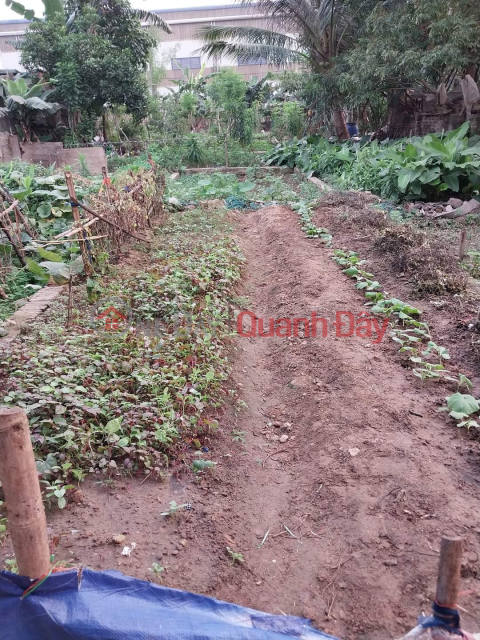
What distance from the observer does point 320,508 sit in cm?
277

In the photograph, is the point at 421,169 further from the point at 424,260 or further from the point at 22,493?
the point at 22,493

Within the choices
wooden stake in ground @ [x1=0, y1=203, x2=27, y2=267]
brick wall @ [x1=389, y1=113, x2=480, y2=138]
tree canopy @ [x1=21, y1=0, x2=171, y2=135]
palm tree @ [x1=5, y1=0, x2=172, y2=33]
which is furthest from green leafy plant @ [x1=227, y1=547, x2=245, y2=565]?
palm tree @ [x1=5, y1=0, x2=172, y2=33]

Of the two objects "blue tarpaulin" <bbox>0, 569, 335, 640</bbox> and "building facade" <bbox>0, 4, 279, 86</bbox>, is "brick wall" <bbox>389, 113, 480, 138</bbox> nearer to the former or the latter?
"blue tarpaulin" <bbox>0, 569, 335, 640</bbox>

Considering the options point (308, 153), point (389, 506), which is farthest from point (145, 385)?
point (308, 153)

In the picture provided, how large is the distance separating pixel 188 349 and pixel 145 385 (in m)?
0.68

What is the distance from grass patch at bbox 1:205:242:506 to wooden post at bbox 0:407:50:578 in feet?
3.38

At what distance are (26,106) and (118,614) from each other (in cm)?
1610

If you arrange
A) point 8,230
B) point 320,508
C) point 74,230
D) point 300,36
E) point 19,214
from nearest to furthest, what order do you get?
point 320,508 → point 74,230 → point 8,230 → point 19,214 → point 300,36

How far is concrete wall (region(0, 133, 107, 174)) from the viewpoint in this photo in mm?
14023

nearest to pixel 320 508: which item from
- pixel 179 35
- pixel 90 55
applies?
pixel 90 55

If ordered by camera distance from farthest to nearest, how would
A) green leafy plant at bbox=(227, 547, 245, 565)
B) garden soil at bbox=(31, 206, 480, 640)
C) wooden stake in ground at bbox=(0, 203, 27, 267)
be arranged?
wooden stake in ground at bbox=(0, 203, 27, 267) < green leafy plant at bbox=(227, 547, 245, 565) < garden soil at bbox=(31, 206, 480, 640)

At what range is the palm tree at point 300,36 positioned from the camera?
44.7 ft

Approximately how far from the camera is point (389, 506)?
262cm

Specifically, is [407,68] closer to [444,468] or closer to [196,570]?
[444,468]
